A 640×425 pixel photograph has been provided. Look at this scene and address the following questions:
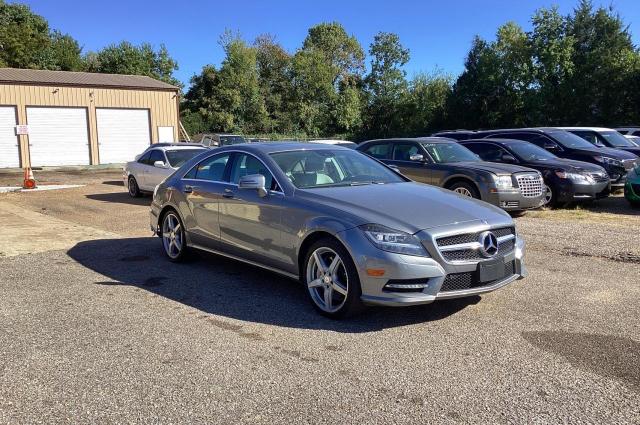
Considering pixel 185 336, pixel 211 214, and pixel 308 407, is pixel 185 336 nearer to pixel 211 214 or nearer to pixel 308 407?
pixel 308 407

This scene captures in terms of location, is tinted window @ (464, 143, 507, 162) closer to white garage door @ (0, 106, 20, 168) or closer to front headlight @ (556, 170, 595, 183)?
front headlight @ (556, 170, 595, 183)

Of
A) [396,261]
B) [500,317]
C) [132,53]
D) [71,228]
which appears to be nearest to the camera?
[396,261]

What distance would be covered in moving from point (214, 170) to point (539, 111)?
3759 cm

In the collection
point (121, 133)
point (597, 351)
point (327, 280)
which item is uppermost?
point (121, 133)

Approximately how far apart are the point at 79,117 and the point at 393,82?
32407 mm

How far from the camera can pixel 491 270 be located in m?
4.76

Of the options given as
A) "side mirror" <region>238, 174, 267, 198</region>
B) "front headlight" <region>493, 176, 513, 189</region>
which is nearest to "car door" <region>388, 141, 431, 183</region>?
"front headlight" <region>493, 176, 513, 189</region>

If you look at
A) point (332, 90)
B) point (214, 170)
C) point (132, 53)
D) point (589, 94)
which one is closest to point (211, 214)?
point (214, 170)

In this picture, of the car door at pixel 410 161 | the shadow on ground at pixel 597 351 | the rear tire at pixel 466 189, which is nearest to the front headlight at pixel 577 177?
the rear tire at pixel 466 189

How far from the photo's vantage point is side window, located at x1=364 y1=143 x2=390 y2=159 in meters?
12.3

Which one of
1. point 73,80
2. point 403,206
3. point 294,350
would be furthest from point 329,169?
point 73,80

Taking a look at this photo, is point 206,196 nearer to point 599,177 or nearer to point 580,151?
point 599,177

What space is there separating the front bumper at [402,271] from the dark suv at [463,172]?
614 cm

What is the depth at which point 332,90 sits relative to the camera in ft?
169
